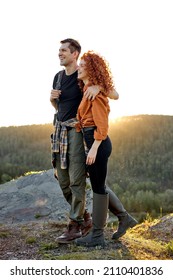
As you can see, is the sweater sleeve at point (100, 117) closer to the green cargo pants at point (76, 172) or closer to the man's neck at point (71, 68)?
the green cargo pants at point (76, 172)

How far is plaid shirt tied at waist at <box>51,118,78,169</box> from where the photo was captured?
555 cm

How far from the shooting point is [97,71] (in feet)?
17.0

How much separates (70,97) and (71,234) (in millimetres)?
1601

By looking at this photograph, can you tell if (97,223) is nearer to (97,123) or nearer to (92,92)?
(97,123)

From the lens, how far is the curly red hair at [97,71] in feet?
17.0

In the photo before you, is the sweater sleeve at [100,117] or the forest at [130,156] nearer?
the sweater sleeve at [100,117]

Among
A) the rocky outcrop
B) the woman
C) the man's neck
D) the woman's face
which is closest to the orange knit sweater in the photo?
the woman

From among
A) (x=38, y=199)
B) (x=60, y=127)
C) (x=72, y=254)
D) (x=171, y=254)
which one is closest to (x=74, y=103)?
(x=60, y=127)

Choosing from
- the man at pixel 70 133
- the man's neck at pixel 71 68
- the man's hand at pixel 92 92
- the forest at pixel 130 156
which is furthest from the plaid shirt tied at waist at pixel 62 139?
the forest at pixel 130 156

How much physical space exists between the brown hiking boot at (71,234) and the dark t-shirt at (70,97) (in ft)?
4.19

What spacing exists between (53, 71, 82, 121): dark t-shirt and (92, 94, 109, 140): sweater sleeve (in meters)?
0.44

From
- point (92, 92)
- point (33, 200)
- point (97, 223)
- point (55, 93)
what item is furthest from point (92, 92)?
point (33, 200)

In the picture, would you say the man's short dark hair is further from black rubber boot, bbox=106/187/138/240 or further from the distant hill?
the distant hill

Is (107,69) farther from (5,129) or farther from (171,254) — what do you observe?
(5,129)
